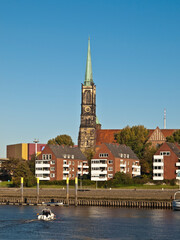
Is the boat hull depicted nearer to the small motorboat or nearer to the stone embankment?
the stone embankment

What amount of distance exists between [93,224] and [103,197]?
45111 mm

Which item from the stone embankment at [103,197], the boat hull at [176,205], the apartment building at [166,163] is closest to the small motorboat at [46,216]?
the boat hull at [176,205]

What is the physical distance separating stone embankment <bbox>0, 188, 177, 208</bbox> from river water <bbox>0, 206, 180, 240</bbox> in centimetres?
838

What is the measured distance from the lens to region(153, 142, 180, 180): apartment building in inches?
7205

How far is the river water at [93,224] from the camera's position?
90375 mm

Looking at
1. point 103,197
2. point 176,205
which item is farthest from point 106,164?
point 176,205

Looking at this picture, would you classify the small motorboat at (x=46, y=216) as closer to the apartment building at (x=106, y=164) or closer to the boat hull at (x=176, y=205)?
the boat hull at (x=176, y=205)

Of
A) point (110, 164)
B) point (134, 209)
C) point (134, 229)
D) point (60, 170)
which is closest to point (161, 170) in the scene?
point (110, 164)

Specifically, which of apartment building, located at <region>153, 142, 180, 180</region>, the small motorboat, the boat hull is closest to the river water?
the small motorboat

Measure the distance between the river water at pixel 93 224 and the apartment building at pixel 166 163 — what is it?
2264 inches

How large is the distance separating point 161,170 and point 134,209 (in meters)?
58.3

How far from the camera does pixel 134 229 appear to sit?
96.8 metres

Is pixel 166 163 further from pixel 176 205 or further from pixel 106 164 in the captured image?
pixel 176 205

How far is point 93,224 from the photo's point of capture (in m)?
102
